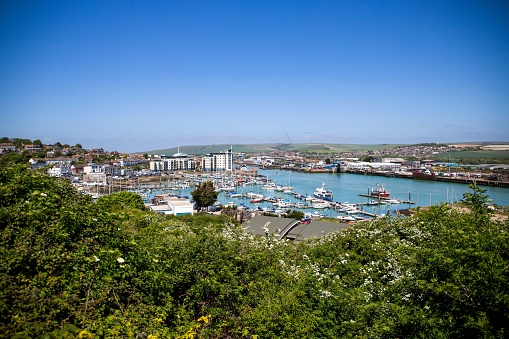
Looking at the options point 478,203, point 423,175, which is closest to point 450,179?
point 423,175

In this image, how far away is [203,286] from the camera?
10.9 feet

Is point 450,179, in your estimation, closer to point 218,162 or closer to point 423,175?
point 423,175

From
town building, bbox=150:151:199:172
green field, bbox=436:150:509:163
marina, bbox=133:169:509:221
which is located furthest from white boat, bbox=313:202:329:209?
green field, bbox=436:150:509:163

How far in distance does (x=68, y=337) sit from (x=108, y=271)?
112 centimetres

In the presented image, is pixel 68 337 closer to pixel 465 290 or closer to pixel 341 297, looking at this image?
pixel 341 297

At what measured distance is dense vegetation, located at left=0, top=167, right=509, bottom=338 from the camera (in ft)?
7.41

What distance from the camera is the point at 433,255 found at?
10.5 feet

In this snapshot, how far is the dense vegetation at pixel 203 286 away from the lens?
7.41ft

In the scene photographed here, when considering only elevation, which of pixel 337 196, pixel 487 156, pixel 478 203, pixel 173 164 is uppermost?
pixel 478 203

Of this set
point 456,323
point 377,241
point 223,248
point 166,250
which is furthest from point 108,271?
point 377,241

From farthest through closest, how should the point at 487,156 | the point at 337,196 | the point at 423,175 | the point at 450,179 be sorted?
the point at 487,156, the point at 423,175, the point at 450,179, the point at 337,196

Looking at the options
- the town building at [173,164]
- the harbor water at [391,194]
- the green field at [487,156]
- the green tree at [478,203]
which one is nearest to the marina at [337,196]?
the harbor water at [391,194]

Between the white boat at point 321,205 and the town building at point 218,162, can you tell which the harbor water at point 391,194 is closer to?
the white boat at point 321,205

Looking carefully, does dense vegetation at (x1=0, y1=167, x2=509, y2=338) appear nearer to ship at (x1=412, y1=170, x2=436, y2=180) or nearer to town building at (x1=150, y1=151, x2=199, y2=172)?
ship at (x1=412, y1=170, x2=436, y2=180)
